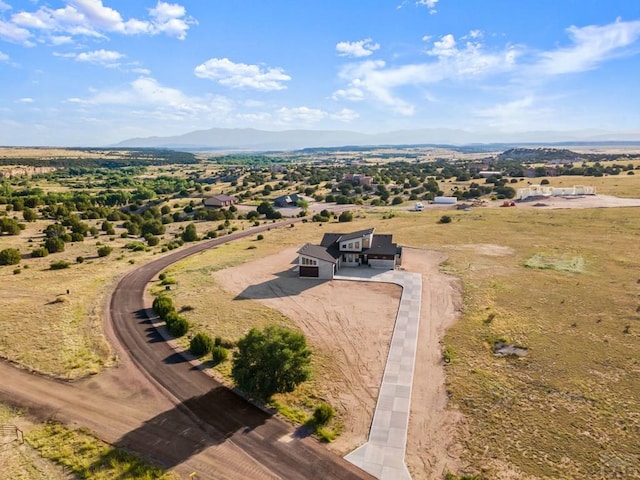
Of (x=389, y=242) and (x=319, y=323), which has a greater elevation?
(x=389, y=242)

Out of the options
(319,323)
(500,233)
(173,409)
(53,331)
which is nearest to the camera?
(173,409)

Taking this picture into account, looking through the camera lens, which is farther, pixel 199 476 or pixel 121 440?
pixel 121 440

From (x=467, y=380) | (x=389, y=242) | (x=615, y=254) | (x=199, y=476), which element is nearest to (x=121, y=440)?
(x=199, y=476)

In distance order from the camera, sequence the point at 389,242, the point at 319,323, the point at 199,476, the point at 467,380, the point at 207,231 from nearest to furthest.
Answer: the point at 199,476 → the point at 467,380 → the point at 319,323 → the point at 389,242 → the point at 207,231

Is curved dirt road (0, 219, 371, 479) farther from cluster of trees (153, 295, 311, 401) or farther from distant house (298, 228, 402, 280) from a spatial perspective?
distant house (298, 228, 402, 280)

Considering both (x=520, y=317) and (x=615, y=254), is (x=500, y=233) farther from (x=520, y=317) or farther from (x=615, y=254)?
(x=520, y=317)

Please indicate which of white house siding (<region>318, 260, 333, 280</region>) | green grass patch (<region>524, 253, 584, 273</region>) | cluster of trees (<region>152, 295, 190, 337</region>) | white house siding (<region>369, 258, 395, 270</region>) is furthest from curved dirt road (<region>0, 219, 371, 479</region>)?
green grass patch (<region>524, 253, 584, 273</region>)
